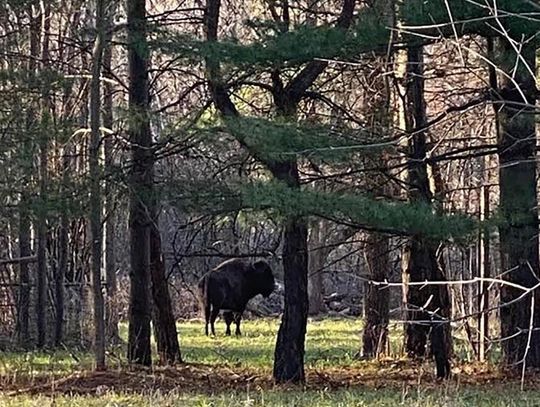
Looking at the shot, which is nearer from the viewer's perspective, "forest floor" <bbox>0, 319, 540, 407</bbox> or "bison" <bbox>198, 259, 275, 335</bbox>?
"forest floor" <bbox>0, 319, 540, 407</bbox>

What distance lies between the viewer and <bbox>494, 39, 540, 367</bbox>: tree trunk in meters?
11.8

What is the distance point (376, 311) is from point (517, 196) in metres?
6.26

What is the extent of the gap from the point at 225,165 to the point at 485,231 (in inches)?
168

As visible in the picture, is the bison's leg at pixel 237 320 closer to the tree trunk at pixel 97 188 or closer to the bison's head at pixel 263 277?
the bison's head at pixel 263 277

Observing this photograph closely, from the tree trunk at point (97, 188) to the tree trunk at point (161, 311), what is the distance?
2.48m

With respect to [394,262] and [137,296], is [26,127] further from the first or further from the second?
[394,262]

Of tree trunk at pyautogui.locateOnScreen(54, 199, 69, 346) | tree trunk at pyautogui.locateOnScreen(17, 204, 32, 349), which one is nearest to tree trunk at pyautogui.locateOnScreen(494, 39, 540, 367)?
tree trunk at pyautogui.locateOnScreen(54, 199, 69, 346)

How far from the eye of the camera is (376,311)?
18812mm

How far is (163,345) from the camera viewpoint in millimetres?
17547

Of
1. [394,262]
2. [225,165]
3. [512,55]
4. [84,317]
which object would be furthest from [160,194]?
[84,317]

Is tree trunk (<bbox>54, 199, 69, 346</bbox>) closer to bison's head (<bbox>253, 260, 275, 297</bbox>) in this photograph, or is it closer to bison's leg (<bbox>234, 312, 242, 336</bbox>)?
bison's leg (<bbox>234, 312, 242, 336</bbox>)

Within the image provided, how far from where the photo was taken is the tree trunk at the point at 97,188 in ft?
45.9

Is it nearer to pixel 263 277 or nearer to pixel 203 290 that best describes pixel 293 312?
pixel 203 290

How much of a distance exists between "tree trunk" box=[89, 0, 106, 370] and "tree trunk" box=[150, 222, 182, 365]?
8.15 ft
